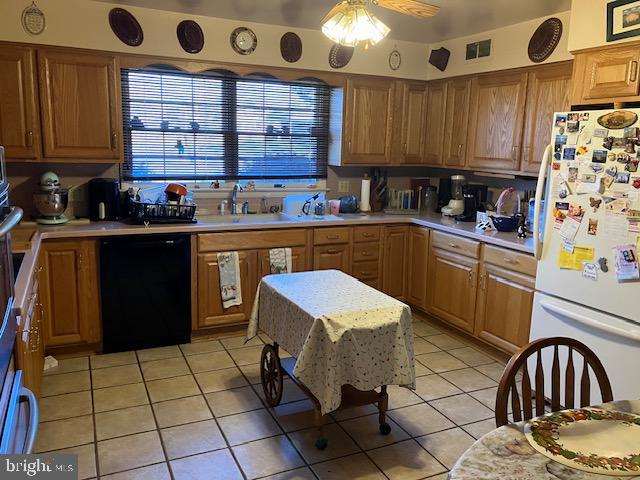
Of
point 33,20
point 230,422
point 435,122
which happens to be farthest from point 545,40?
point 33,20

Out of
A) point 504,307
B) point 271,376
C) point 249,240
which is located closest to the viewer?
point 271,376

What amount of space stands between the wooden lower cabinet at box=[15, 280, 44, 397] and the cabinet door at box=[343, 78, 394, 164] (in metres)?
2.79

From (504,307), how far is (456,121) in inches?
69.0

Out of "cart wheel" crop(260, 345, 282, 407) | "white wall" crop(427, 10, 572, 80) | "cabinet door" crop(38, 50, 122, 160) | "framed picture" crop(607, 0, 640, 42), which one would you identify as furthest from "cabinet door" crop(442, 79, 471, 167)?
"cabinet door" crop(38, 50, 122, 160)

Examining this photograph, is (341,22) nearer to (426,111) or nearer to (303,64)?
(303,64)

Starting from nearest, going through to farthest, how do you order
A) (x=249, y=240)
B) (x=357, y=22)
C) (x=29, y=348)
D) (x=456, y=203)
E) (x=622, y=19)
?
(x=357, y=22)
(x=29, y=348)
(x=622, y=19)
(x=249, y=240)
(x=456, y=203)

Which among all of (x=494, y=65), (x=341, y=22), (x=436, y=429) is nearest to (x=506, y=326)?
(x=436, y=429)

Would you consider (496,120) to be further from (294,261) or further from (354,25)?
(354,25)

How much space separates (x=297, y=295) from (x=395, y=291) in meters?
2.17

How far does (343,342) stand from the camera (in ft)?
7.86

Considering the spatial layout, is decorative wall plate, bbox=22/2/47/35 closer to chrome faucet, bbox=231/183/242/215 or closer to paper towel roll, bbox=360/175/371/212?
chrome faucet, bbox=231/183/242/215

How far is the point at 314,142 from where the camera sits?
4.84 m

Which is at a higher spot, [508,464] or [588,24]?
[588,24]

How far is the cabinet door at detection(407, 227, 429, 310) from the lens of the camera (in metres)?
4.48
